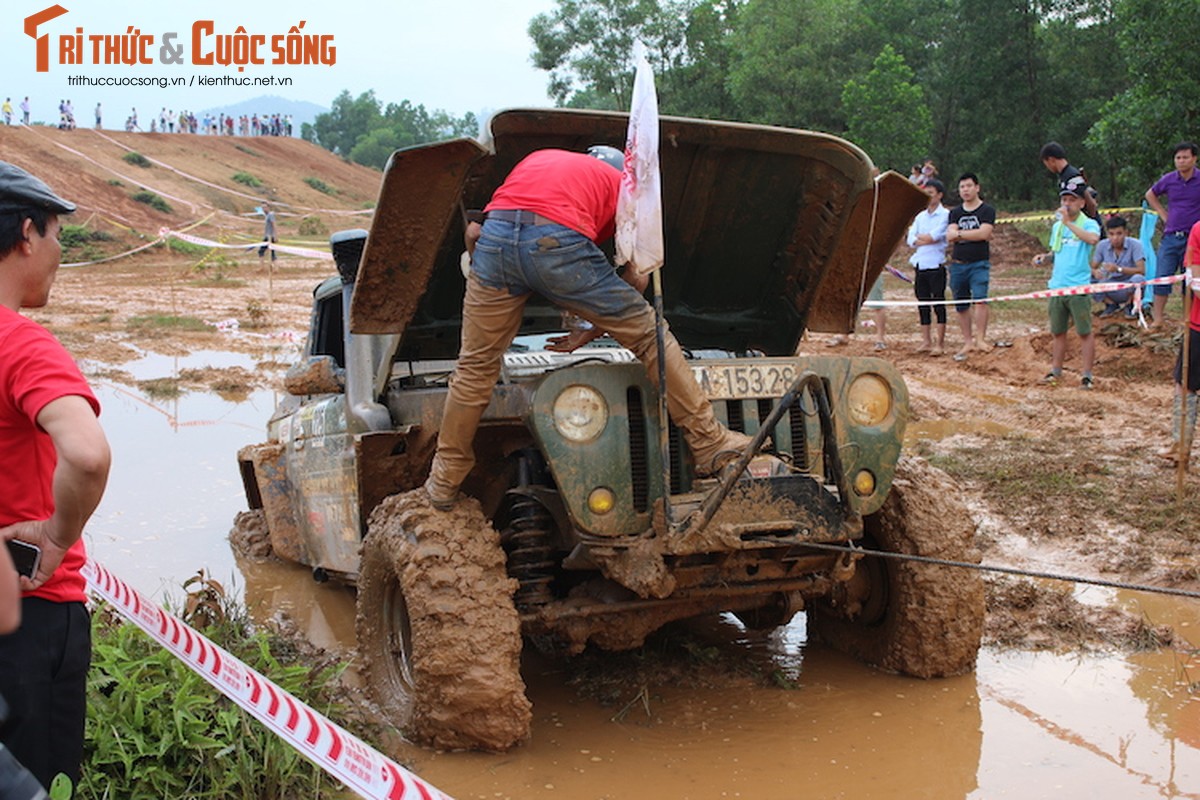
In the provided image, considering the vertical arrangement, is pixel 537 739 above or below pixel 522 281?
below

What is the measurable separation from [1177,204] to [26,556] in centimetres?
1180

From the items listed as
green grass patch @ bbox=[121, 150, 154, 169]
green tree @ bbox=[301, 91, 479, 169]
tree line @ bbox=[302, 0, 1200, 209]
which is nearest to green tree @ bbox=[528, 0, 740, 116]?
tree line @ bbox=[302, 0, 1200, 209]

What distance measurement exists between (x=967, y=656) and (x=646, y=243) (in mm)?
2218

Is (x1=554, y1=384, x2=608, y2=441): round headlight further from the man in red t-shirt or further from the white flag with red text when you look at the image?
the white flag with red text

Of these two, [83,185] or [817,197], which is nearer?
[817,197]

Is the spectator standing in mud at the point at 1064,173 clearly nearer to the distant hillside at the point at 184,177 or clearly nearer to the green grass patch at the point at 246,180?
the distant hillside at the point at 184,177

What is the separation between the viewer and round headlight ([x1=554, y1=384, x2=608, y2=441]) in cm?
438

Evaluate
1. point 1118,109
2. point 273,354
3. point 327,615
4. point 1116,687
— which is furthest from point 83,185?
point 1116,687

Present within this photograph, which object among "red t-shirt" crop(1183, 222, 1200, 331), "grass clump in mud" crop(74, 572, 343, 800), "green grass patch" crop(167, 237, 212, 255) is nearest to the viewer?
"grass clump in mud" crop(74, 572, 343, 800)

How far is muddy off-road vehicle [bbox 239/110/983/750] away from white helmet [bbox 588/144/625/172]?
14 centimetres

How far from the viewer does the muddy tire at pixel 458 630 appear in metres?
4.37

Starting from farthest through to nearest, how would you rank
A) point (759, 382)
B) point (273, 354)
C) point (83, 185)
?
→ point (83, 185) → point (273, 354) → point (759, 382)

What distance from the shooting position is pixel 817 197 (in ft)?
17.6

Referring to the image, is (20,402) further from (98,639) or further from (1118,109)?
(1118,109)
